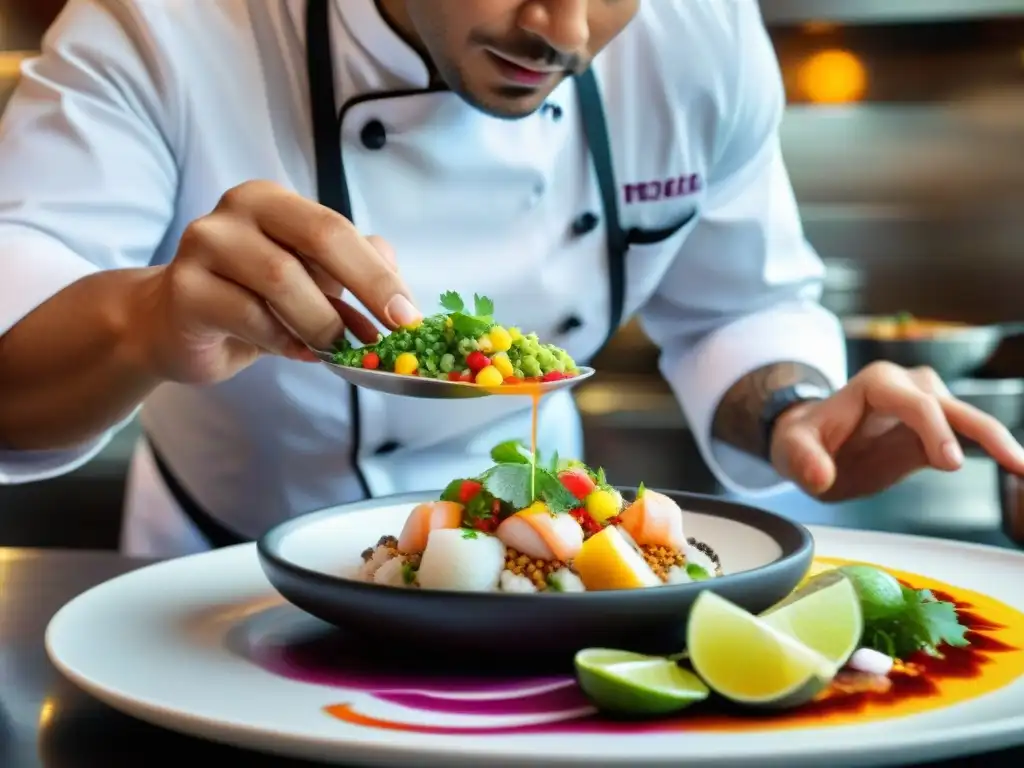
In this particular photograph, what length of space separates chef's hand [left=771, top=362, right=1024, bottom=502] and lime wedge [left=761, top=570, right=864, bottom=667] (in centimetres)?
61

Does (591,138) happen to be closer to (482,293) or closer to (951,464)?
(482,293)

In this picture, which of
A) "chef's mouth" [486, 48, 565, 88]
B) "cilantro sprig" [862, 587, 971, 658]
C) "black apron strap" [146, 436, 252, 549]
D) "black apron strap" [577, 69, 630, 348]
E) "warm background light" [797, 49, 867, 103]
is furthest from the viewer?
"warm background light" [797, 49, 867, 103]

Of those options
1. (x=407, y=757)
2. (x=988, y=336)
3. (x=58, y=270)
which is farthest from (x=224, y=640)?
(x=988, y=336)

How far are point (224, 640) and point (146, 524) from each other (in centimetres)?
119

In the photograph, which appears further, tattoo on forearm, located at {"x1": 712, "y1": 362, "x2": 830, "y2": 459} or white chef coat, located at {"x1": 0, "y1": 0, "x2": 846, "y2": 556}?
tattoo on forearm, located at {"x1": 712, "y1": 362, "x2": 830, "y2": 459}

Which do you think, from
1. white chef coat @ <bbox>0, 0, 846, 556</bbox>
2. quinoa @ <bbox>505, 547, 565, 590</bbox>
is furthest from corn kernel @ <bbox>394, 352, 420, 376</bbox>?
white chef coat @ <bbox>0, 0, 846, 556</bbox>

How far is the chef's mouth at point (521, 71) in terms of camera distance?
1510 mm

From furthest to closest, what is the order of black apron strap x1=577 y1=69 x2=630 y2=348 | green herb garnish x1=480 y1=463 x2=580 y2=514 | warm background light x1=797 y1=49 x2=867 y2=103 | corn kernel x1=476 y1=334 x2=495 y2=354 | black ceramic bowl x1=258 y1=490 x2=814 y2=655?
warm background light x1=797 y1=49 x2=867 y2=103 < black apron strap x1=577 y1=69 x2=630 y2=348 < corn kernel x1=476 y1=334 x2=495 y2=354 < green herb garnish x1=480 y1=463 x2=580 y2=514 < black ceramic bowl x1=258 y1=490 x2=814 y2=655

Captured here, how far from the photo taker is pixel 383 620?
951 mm

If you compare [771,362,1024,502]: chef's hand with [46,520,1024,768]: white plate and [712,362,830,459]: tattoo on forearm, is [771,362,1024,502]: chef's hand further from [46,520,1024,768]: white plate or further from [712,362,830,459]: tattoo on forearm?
[46,520,1024,768]: white plate

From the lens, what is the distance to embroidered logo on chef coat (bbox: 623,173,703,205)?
203 centimetres

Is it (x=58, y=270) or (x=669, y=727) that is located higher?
(x=58, y=270)

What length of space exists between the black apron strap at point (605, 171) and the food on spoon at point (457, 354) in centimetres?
81

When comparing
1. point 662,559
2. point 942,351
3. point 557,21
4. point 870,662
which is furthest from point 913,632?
point 942,351
